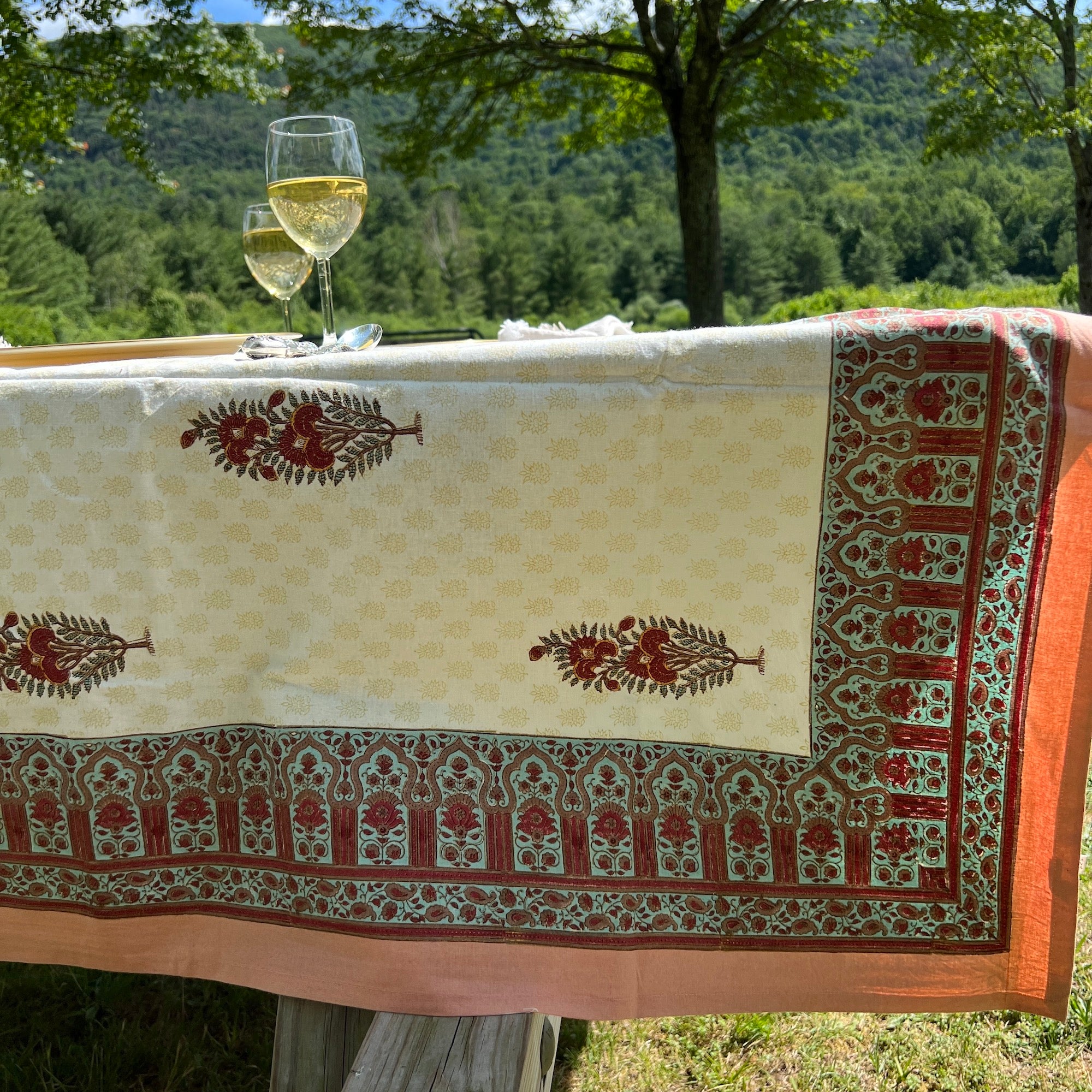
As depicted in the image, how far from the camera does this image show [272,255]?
1.30 metres

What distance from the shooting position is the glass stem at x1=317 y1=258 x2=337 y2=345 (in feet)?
3.45

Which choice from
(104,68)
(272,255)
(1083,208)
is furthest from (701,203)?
(272,255)

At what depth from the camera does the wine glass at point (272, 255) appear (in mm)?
1291

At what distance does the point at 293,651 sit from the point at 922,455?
57 cm

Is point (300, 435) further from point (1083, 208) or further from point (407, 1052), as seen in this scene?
point (1083, 208)

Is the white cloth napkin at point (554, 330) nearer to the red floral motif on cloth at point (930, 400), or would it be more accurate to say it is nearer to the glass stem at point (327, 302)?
the glass stem at point (327, 302)

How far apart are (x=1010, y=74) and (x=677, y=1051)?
1068 centimetres

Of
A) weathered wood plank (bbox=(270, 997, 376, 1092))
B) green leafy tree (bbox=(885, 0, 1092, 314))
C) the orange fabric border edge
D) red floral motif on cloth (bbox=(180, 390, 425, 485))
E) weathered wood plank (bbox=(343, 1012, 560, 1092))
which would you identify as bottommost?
weathered wood plank (bbox=(270, 997, 376, 1092))

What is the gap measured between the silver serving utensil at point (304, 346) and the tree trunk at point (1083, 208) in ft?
28.2

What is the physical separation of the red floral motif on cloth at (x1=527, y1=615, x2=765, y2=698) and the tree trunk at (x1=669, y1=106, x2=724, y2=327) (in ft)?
24.2

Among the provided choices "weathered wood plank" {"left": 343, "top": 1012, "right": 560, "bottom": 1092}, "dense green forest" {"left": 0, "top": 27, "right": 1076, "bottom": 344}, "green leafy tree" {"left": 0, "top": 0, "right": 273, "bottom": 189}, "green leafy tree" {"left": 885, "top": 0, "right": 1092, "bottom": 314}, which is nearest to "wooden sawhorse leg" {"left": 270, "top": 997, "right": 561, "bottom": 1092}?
"weathered wood plank" {"left": 343, "top": 1012, "right": 560, "bottom": 1092}

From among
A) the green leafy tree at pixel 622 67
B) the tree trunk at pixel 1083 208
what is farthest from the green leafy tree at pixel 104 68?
the tree trunk at pixel 1083 208

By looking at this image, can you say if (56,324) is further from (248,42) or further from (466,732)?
(466,732)

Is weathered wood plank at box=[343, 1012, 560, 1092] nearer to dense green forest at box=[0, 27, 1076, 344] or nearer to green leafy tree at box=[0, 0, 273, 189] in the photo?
green leafy tree at box=[0, 0, 273, 189]
